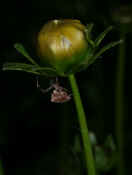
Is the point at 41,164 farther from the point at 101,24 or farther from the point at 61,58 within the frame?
the point at 61,58

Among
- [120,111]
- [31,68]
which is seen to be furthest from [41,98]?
[31,68]

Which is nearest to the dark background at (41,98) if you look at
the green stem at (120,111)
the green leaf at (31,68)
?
the green stem at (120,111)

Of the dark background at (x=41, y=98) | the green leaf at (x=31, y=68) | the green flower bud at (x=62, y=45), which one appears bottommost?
the green leaf at (x=31, y=68)

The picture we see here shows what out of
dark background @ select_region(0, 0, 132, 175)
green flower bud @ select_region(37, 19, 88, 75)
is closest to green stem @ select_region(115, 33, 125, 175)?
dark background @ select_region(0, 0, 132, 175)

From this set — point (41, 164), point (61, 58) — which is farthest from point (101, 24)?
point (61, 58)

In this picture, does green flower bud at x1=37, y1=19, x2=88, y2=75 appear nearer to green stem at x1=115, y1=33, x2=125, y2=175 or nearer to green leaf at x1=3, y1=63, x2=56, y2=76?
green leaf at x1=3, y1=63, x2=56, y2=76

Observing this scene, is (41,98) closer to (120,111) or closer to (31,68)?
(120,111)

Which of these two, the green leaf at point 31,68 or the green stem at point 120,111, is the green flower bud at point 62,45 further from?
the green stem at point 120,111
